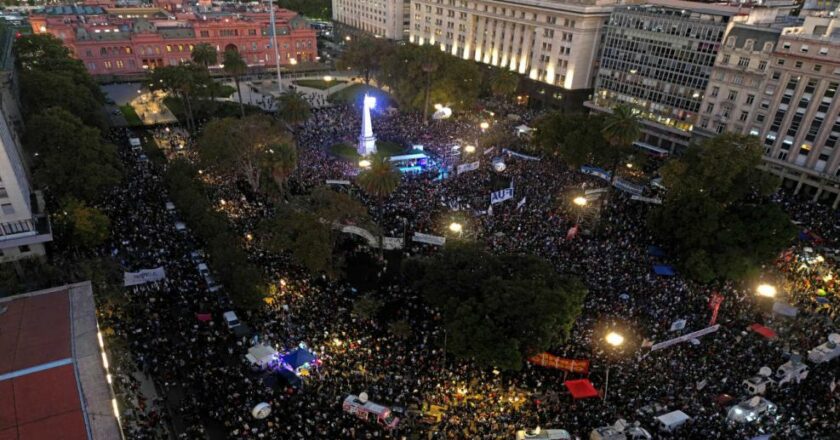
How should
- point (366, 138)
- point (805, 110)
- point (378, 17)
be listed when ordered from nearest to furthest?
point (805, 110), point (366, 138), point (378, 17)

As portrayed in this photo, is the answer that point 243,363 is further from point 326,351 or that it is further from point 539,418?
point 539,418

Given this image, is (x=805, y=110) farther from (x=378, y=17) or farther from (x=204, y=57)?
(x=378, y=17)

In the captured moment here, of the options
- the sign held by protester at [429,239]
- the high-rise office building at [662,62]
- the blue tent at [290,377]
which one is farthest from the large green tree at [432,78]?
the blue tent at [290,377]

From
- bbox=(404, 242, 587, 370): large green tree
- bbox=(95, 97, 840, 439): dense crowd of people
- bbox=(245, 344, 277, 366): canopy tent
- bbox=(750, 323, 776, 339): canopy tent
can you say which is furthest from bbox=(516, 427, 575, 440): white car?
bbox=(750, 323, 776, 339): canopy tent

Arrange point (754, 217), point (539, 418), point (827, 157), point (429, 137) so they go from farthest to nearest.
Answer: point (429, 137) < point (827, 157) < point (754, 217) < point (539, 418)

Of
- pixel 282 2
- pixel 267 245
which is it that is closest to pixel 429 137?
pixel 267 245

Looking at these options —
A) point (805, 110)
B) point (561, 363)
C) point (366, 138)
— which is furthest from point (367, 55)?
point (561, 363)

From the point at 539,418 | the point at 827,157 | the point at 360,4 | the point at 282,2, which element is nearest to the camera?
the point at 539,418

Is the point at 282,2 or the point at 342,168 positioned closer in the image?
the point at 342,168
